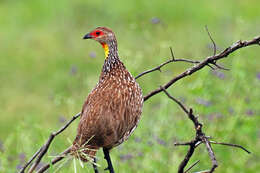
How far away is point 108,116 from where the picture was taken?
199 centimetres

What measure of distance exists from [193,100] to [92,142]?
9.58ft

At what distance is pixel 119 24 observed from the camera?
9727 mm

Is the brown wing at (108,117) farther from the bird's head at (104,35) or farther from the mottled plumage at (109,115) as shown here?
the bird's head at (104,35)

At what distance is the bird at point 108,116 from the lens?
1955 mm

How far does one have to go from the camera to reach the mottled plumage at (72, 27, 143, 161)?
1957 mm

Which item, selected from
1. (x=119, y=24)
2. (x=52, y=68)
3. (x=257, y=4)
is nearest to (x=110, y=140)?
(x=52, y=68)

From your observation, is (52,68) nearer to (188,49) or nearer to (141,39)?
(141,39)

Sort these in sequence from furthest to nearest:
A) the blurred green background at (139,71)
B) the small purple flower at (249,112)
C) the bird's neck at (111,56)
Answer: the small purple flower at (249,112) < the blurred green background at (139,71) < the bird's neck at (111,56)

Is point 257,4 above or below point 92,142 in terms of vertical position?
above

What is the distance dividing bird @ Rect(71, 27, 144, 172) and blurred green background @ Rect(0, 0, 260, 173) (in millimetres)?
770

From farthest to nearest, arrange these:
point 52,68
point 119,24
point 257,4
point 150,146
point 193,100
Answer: point 257,4 → point 119,24 → point 52,68 → point 193,100 → point 150,146

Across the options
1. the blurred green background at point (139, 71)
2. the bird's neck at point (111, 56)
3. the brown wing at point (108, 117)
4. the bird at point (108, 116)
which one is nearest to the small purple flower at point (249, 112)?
the blurred green background at point (139, 71)

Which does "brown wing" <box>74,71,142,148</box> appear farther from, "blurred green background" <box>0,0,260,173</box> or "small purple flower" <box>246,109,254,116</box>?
"small purple flower" <box>246,109,254,116</box>

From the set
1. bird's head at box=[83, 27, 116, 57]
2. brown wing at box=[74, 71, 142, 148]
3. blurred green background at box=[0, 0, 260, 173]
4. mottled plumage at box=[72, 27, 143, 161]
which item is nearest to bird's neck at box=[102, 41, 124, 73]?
bird's head at box=[83, 27, 116, 57]
